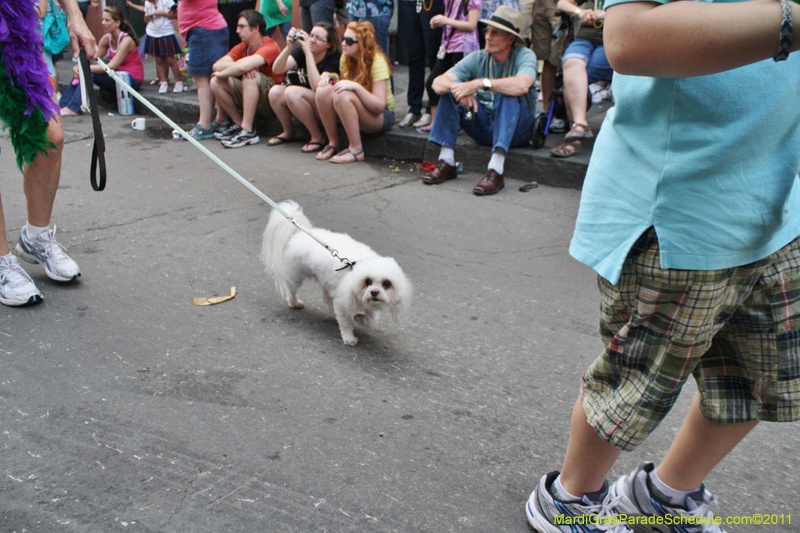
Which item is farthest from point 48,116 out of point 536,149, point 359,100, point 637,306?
point 536,149

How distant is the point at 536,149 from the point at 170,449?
4.31m

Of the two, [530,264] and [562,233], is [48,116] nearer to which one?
[530,264]

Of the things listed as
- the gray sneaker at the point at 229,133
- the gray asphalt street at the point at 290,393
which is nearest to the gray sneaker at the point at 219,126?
the gray sneaker at the point at 229,133

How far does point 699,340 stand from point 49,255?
300 cm

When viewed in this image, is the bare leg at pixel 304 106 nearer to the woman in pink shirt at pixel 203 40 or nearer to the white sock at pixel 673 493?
the woman in pink shirt at pixel 203 40

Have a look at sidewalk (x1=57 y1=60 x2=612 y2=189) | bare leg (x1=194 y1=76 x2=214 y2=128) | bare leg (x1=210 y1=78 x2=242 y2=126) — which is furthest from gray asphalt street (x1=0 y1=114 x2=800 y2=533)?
bare leg (x1=194 y1=76 x2=214 y2=128)

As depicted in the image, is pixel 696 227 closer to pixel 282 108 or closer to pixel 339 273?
pixel 339 273

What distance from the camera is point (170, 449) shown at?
199cm

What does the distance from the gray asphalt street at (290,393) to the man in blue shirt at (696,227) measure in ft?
1.86

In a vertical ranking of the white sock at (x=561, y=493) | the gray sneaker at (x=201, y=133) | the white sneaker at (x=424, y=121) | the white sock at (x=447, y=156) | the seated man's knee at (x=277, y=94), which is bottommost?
the gray sneaker at (x=201, y=133)

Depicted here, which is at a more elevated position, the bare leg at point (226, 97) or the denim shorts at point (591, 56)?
the denim shorts at point (591, 56)

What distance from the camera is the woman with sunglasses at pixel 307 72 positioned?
20.1 feet

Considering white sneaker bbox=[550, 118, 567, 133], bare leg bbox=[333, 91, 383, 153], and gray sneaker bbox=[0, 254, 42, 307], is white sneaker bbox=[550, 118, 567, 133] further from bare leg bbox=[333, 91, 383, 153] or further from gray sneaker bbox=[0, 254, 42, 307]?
gray sneaker bbox=[0, 254, 42, 307]

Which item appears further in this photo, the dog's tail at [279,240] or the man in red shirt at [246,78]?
the man in red shirt at [246,78]
